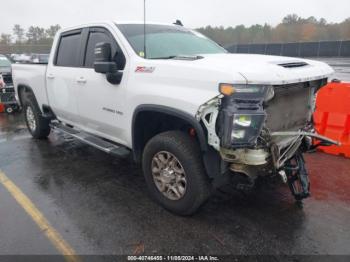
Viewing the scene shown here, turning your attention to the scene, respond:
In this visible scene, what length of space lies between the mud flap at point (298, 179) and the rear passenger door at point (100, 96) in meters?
2.01

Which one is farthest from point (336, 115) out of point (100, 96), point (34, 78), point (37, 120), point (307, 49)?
point (307, 49)

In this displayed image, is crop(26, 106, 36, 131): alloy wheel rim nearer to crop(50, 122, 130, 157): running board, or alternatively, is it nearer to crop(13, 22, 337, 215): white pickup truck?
crop(50, 122, 130, 157): running board

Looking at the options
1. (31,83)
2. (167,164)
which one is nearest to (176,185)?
(167,164)

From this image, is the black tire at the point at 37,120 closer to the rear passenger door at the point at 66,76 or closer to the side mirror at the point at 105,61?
the rear passenger door at the point at 66,76

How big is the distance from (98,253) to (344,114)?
444 centimetres

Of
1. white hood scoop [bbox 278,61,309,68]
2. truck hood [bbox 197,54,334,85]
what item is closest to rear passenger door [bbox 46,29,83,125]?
truck hood [bbox 197,54,334,85]

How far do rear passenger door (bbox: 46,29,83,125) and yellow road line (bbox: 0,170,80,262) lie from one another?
1.33 metres

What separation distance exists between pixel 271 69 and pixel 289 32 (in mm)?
51428

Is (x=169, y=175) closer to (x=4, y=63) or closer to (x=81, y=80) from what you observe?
(x=81, y=80)

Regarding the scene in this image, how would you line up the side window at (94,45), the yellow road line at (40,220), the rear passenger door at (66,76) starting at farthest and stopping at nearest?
the rear passenger door at (66,76), the side window at (94,45), the yellow road line at (40,220)

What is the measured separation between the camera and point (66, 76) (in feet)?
16.1

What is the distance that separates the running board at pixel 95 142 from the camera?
409cm

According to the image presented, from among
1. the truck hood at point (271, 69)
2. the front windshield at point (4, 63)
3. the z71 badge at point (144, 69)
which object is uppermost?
the truck hood at point (271, 69)

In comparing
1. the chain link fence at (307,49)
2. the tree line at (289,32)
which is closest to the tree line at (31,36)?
the tree line at (289,32)
